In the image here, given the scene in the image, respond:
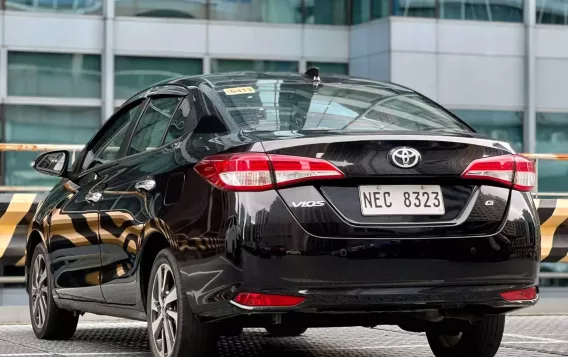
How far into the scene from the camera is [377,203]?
20.0 ft

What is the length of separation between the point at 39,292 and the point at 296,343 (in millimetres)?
1667

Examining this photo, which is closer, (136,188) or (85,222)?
(136,188)

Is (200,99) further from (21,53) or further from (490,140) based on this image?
(21,53)

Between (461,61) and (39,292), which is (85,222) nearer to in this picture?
(39,292)

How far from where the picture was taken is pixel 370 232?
238 inches

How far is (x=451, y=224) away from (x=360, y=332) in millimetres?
3338

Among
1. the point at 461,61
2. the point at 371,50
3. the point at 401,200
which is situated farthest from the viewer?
the point at 371,50

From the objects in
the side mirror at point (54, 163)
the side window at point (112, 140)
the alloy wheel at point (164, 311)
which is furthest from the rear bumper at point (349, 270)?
the side mirror at point (54, 163)

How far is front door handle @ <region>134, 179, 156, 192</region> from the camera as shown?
6.86 m

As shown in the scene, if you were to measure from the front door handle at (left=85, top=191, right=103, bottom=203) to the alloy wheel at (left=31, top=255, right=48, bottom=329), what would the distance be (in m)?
0.99

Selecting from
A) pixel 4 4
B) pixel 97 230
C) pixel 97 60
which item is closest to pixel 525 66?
pixel 97 60

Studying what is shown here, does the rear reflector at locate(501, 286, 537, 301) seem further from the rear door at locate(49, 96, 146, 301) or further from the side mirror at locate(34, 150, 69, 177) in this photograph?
the side mirror at locate(34, 150, 69, 177)

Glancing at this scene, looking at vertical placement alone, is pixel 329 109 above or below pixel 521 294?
above

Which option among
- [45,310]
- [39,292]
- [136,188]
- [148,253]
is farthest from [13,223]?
[148,253]
